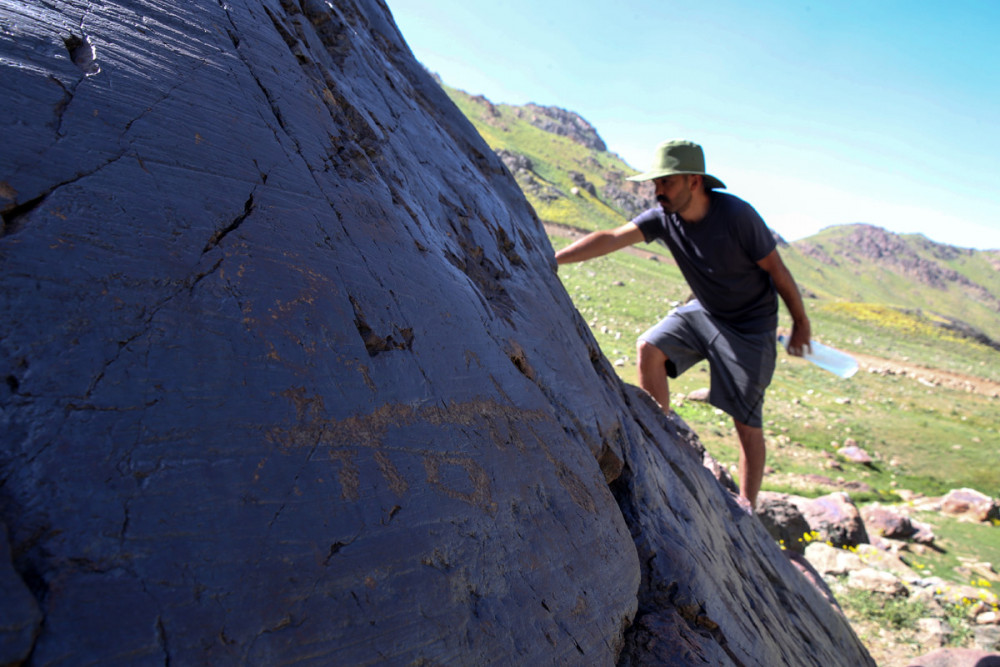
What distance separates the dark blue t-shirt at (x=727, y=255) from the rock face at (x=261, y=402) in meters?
2.03

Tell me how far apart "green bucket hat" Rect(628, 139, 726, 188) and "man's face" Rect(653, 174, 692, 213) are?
0.10 m

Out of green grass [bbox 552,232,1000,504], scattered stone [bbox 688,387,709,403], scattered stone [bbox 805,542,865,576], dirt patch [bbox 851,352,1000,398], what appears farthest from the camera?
dirt patch [bbox 851,352,1000,398]

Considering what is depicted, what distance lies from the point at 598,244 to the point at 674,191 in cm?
59

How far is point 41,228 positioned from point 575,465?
1596 mm

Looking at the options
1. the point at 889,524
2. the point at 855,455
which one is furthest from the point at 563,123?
the point at 889,524

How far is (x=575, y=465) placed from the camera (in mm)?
2055

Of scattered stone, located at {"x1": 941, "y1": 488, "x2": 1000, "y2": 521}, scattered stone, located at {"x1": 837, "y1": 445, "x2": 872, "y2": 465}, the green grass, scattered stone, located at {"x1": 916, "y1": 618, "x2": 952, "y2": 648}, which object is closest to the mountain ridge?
the green grass

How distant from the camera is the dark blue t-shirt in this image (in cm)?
371

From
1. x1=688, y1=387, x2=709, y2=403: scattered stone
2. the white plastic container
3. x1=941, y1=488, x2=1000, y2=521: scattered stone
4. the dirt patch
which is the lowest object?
x1=688, y1=387, x2=709, y2=403: scattered stone

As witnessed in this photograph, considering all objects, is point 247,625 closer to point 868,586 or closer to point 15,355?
point 15,355

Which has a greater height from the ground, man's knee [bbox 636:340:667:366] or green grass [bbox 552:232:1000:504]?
man's knee [bbox 636:340:667:366]

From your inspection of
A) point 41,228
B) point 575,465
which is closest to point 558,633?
point 575,465

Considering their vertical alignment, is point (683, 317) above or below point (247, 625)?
above

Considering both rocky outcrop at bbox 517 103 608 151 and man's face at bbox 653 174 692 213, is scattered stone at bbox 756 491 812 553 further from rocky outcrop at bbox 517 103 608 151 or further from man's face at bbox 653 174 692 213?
rocky outcrop at bbox 517 103 608 151
